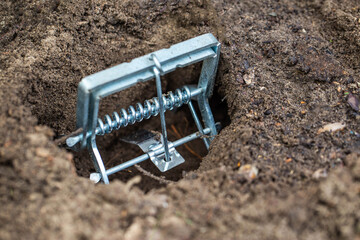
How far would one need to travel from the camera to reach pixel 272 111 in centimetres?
139

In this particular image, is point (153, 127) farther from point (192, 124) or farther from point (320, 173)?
point (320, 173)

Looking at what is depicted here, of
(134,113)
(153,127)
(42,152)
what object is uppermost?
(42,152)

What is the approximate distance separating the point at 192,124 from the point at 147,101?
52 centimetres

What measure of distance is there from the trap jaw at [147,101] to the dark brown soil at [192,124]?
112mm

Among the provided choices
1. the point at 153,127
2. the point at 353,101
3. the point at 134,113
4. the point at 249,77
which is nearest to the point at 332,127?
the point at 353,101

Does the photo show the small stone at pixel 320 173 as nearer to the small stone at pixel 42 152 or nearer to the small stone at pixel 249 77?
the small stone at pixel 249 77

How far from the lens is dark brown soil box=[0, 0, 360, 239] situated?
97 centimetres

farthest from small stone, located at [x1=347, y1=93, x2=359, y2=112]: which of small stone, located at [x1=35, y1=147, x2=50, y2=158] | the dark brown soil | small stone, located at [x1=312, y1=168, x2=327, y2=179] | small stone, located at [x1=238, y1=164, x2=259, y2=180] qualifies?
small stone, located at [x1=35, y1=147, x2=50, y2=158]

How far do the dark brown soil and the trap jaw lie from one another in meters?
0.11

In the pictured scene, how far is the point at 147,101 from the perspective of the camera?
1.45 meters

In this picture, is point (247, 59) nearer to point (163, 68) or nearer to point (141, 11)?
point (163, 68)

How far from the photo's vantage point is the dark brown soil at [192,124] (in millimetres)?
974

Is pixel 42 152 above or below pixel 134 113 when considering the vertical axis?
above

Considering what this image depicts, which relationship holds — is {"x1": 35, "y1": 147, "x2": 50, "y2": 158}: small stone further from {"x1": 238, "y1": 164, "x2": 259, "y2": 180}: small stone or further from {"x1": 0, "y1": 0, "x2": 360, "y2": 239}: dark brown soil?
{"x1": 238, "y1": 164, "x2": 259, "y2": 180}: small stone
